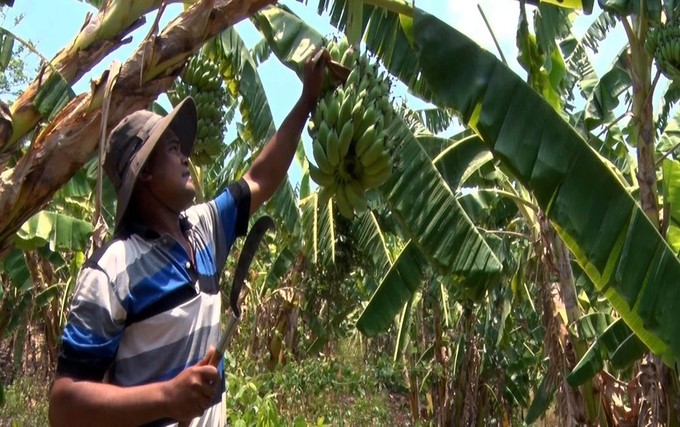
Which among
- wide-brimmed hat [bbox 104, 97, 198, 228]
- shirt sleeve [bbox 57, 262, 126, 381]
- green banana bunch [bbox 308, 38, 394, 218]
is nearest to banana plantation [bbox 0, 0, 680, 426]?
green banana bunch [bbox 308, 38, 394, 218]

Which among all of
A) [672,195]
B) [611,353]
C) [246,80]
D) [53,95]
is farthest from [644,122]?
[53,95]

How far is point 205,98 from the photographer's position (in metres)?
4.23

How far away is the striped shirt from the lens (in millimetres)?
1570

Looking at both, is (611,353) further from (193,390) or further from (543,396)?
(193,390)

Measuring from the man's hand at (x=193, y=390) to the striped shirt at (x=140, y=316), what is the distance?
0.16m

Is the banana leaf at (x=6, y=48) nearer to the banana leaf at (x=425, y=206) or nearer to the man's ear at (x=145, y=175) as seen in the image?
the banana leaf at (x=425, y=206)

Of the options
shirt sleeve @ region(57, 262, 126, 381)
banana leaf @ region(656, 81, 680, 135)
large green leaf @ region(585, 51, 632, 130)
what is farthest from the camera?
banana leaf @ region(656, 81, 680, 135)

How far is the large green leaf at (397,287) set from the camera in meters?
4.53

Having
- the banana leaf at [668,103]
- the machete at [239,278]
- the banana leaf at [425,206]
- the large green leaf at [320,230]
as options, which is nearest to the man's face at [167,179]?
the machete at [239,278]

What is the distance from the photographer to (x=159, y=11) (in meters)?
2.68

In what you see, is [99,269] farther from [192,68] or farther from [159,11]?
[192,68]

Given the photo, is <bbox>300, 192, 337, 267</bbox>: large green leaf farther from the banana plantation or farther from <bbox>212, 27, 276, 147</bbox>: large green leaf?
<bbox>212, 27, 276, 147</bbox>: large green leaf

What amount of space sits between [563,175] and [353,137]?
3.99 ft

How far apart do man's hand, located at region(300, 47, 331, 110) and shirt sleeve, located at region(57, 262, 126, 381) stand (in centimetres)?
78
